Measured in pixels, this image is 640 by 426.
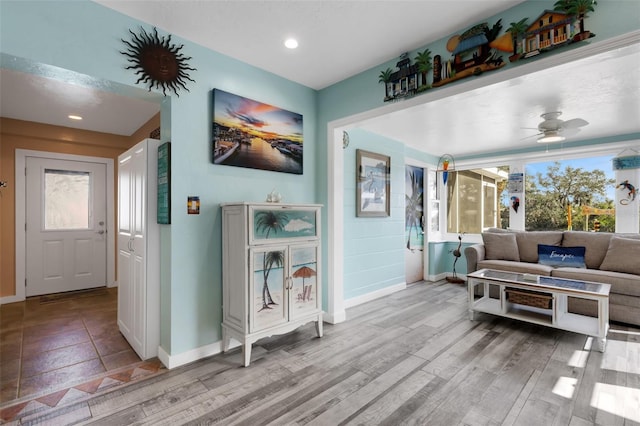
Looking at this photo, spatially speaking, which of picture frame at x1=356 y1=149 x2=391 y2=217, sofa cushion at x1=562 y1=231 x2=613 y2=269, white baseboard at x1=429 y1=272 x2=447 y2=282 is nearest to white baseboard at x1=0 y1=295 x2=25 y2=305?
picture frame at x1=356 y1=149 x2=391 y2=217

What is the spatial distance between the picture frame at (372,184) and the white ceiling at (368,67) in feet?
1.53

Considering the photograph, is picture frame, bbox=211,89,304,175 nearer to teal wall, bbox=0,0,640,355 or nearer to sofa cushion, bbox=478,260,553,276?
teal wall, bbox=0,0,640,355

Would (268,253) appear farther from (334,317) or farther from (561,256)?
(561,256)

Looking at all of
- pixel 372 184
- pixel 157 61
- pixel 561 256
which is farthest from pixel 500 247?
pixel 157 61

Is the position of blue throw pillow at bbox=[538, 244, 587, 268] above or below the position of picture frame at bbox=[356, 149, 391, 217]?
below

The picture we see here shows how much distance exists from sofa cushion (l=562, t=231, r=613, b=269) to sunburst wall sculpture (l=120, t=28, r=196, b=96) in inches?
202

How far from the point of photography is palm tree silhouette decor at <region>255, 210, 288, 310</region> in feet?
8.27

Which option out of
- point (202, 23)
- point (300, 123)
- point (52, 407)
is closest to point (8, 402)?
point (52, 407)

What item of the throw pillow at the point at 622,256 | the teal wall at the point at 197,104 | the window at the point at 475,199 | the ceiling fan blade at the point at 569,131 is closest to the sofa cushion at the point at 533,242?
the throw pillow at the point at 622,256

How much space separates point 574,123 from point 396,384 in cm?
312

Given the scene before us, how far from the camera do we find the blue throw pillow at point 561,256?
3956 millimetres

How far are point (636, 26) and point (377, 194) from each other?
311cm

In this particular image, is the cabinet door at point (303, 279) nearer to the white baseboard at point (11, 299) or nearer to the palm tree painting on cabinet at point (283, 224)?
the palm tree painting on cabinet at point (283, 224)

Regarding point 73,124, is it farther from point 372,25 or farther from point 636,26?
point 636,26
